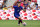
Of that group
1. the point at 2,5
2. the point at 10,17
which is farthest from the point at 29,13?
the point at 2,5

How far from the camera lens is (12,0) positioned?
13203 mm

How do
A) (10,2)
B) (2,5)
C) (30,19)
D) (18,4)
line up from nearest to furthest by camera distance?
(18,4) < (30,19) < (2,5) < (10,2)

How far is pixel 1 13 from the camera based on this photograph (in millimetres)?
11656

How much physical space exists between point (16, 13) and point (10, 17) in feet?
12.0

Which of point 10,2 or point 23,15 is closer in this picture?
point 23,15

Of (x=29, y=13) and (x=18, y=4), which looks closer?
(x=18, y=4)

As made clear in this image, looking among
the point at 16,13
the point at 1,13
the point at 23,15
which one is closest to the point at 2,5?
the point at 1,13

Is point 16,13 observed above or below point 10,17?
above

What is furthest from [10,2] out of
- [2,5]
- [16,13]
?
[16,13]

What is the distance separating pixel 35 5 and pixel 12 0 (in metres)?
2.55

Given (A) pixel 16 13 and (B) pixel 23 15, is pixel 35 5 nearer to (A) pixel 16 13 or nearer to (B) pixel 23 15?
(B) pixel 23 15

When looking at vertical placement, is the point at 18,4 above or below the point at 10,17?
above

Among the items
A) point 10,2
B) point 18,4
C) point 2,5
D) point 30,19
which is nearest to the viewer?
point 18,4

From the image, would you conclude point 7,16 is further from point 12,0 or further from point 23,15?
point 12,0
